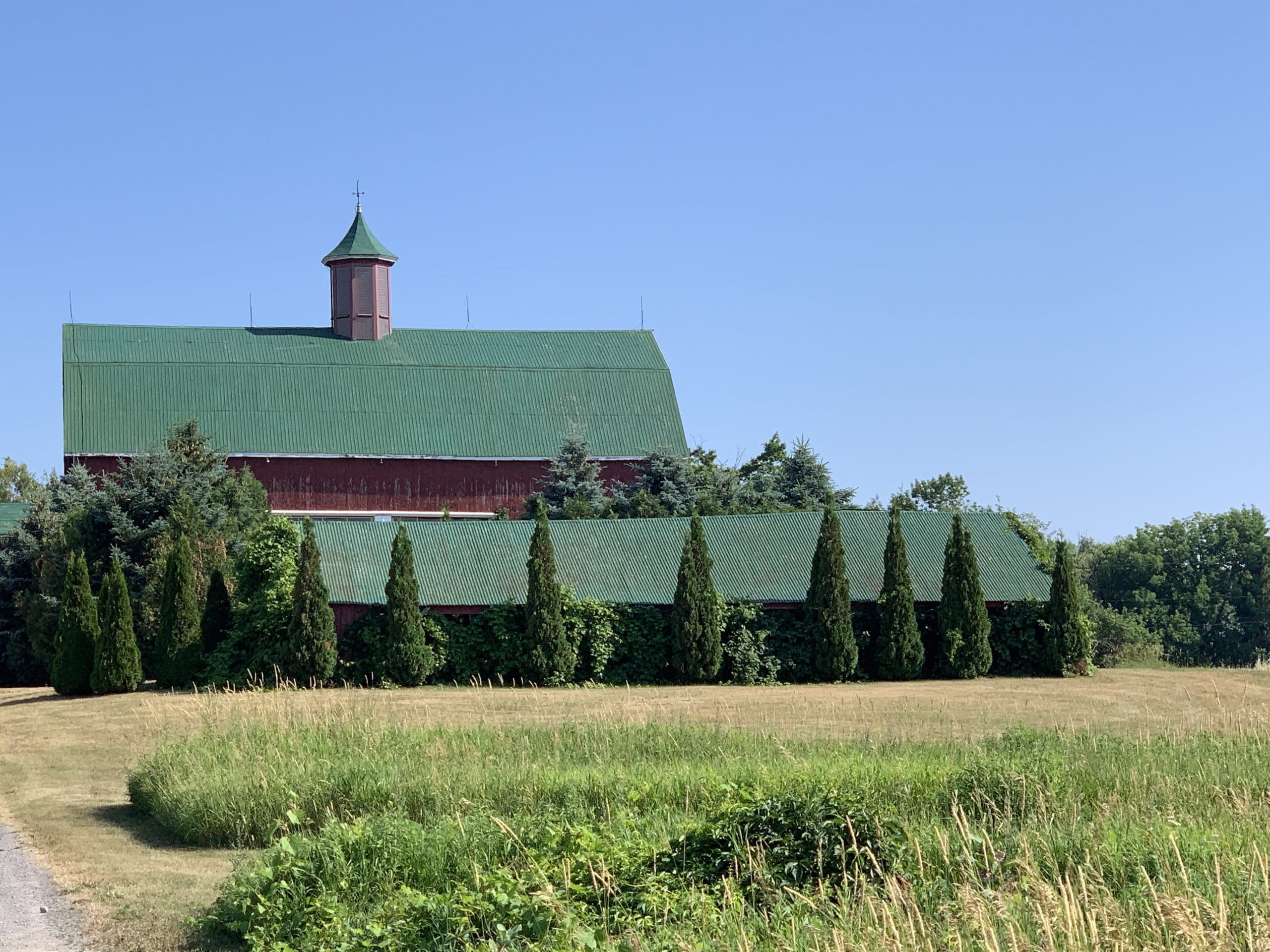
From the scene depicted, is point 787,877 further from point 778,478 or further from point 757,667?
point 778,478

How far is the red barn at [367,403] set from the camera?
46.9 metres

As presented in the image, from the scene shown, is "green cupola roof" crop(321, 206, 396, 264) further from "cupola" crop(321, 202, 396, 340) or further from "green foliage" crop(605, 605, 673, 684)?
"green foliage" crop(605, 605, 673, 684)

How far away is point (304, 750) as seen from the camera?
47.3 feet

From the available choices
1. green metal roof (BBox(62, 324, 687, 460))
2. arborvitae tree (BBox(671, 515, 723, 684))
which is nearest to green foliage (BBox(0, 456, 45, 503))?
green metal roof (BBox(62, 324, 687, 460))

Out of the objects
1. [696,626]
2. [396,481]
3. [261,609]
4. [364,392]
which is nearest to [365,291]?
[364,392]

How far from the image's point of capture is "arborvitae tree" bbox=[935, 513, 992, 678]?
29594mm

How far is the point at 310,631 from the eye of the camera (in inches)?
1076

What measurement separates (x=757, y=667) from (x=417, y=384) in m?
23.1

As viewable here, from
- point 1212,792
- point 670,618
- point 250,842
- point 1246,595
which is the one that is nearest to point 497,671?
point 670,618

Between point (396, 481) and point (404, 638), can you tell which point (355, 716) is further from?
point (396, 481)

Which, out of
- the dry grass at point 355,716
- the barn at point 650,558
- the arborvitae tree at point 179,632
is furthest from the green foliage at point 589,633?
the arborvitae tree at point 179,632

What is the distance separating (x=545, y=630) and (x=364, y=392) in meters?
22.2

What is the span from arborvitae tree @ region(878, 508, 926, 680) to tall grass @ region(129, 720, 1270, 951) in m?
14.7

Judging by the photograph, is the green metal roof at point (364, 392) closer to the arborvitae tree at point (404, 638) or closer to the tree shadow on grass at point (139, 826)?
the arborvitae tree at point (404, 638)
